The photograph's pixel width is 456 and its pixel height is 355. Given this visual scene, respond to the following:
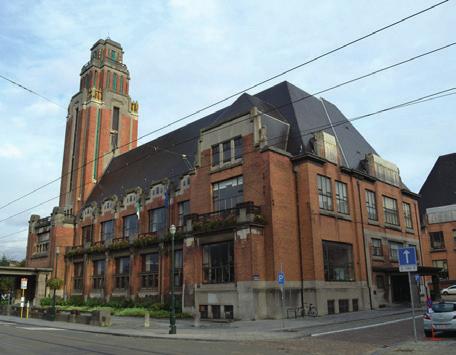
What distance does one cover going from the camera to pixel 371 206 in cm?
3997

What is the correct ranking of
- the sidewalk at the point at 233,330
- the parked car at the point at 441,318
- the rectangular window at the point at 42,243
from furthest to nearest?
the rectangular window at the point at 42,243 < the sidewalk at the point at 233,330 < the parked car at the point at 441,318

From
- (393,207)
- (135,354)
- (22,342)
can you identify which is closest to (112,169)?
(393,207)

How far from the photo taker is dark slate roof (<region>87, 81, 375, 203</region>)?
124ft

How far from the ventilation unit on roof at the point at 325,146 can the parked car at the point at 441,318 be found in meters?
18.6

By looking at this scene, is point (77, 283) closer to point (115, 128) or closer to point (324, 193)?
point (115, 128)

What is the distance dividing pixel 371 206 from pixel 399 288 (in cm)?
782

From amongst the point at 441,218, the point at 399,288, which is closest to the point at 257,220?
the point at 399,288

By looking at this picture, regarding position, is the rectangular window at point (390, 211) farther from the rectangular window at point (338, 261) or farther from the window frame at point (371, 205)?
the rectangular window at point (338, 261)

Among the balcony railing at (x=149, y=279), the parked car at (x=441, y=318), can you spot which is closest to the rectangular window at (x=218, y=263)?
the balcony railing at (x=149, y=279)

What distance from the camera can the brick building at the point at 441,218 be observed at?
5678 cm

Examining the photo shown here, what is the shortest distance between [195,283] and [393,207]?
21.6m

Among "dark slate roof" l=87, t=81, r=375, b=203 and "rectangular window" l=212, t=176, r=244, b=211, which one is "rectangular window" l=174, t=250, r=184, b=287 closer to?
"rectangular window" l=212, t=176, r=244, b=211

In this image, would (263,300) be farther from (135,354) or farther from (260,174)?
(135,354)

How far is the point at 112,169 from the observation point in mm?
60719
